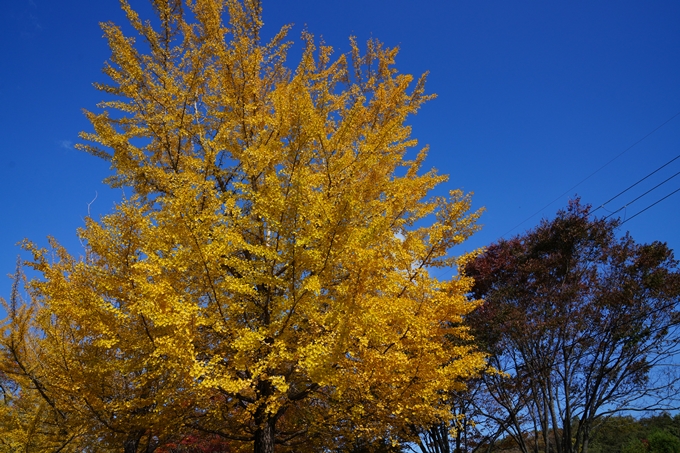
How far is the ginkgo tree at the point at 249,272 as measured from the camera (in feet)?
14.1

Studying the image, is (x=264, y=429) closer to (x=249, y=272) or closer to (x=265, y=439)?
(x=265, y=439)

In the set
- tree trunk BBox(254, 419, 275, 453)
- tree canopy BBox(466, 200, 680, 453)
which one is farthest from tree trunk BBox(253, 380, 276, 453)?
tree canopy BBox(466, 200, 680, 453)

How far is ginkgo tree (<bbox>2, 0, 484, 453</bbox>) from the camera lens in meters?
4.29

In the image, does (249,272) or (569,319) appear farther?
(569,319)

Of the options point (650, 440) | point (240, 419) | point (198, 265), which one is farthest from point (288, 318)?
point (650, 440)

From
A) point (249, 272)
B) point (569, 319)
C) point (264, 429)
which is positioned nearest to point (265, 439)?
point (264, 429)

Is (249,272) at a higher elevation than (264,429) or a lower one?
higher

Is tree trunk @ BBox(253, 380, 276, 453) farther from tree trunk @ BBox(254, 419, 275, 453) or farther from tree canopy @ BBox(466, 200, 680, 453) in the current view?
tree canopy @ BBox(466, 200, 680, 453)

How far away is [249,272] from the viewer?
4457mm

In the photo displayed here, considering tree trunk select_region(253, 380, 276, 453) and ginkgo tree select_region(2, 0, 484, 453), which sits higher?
ginkgo tree select_region(2, 0, 484, 453)

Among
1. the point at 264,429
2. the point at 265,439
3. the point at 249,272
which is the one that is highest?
the point at 249,272

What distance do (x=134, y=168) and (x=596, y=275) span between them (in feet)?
35.3

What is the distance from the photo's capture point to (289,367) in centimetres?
546

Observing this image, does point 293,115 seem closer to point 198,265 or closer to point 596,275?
point 198,265
